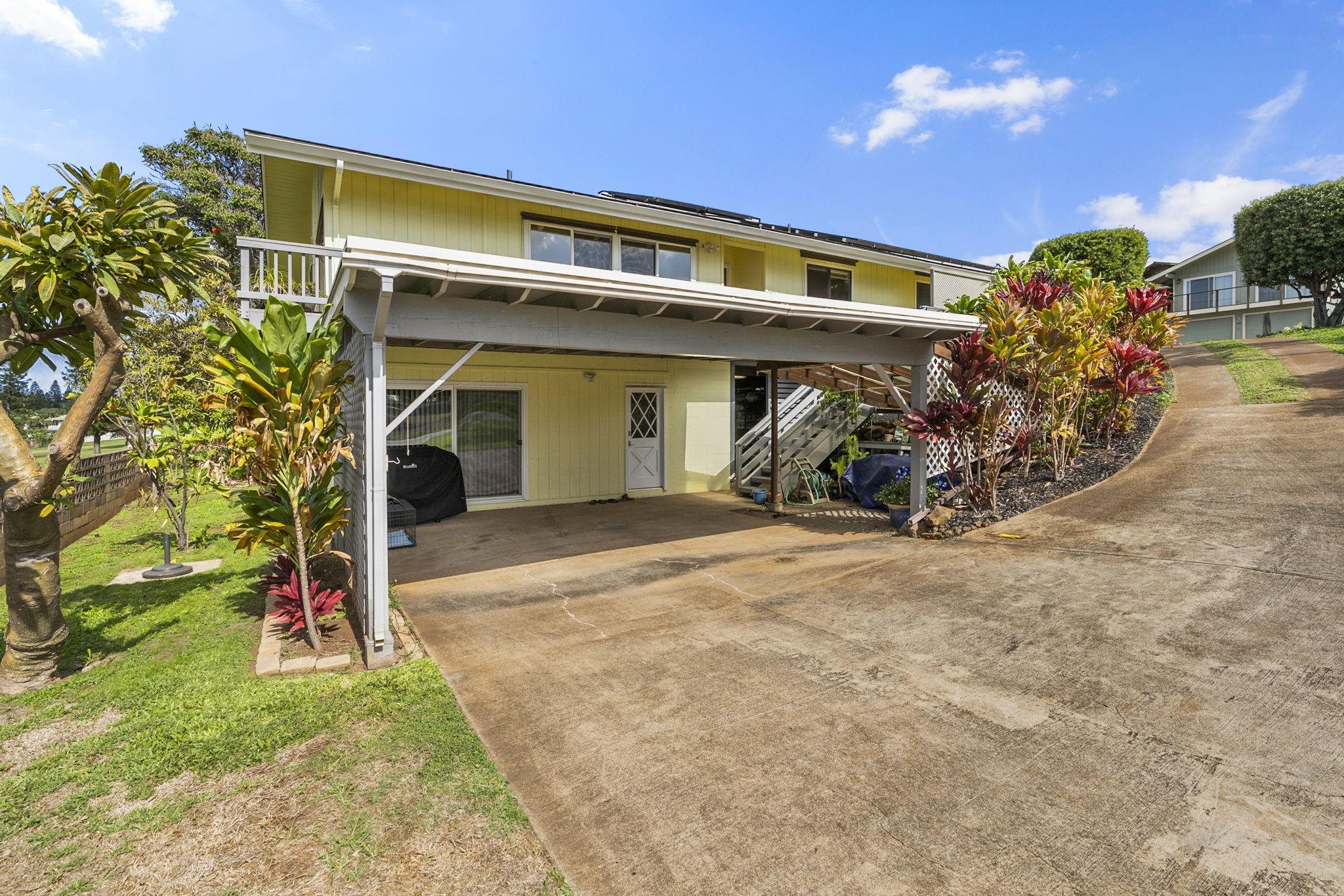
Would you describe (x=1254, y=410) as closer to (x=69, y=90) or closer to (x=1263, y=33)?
(x=1263, y=33)

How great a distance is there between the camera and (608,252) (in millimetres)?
11156

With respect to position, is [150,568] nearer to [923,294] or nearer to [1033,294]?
[1033,294]

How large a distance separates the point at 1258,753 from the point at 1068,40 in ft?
42.3

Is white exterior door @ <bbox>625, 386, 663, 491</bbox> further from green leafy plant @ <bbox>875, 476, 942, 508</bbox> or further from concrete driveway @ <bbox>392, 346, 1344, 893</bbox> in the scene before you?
concrete driveway @ <bbox>392, 346, 1344, 893</bbox>

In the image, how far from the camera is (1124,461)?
8.82m

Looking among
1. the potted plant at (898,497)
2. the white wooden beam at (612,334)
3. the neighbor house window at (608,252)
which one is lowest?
the potted plant at (898,497)

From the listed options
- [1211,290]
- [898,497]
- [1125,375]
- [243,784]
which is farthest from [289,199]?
[1211,290]

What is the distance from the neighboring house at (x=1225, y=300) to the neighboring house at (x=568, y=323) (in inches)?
836

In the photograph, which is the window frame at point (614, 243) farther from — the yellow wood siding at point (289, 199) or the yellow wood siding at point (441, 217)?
the yellow wood siding at point (289, 199)

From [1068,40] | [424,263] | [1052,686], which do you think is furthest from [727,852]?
[1068,40]

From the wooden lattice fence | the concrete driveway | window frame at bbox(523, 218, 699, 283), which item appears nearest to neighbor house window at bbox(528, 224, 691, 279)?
window frame at bbox(523, 218, 699, 283)

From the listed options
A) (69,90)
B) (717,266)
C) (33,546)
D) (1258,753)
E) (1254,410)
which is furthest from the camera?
(69,90)

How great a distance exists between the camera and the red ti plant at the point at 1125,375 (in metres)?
8.95

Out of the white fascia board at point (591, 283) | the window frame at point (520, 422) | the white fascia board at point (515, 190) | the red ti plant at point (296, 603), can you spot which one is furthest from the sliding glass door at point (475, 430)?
the red ti plant at point (296, 603)
